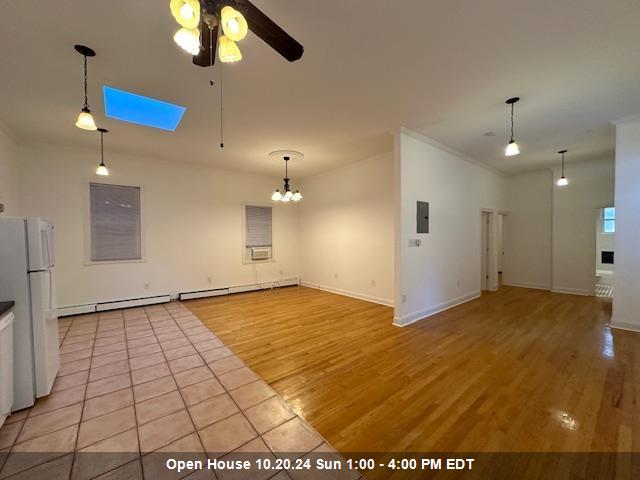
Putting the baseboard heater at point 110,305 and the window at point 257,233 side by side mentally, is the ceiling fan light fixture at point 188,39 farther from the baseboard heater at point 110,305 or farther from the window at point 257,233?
the window at point 257,233

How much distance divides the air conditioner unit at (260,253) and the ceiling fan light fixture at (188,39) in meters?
5.62

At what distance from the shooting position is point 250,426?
1.94 meters

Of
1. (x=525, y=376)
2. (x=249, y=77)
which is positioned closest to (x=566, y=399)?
(x=525, y=376)

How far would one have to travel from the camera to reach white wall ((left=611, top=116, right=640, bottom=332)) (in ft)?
12.0

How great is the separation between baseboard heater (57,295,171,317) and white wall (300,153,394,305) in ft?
11.7

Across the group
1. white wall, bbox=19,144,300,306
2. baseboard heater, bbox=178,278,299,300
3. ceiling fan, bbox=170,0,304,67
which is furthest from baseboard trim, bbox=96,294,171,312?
ceiling fan, bbox=170,0,304,67

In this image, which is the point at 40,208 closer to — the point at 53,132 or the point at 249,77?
the point at 53,132

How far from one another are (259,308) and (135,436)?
3.21m

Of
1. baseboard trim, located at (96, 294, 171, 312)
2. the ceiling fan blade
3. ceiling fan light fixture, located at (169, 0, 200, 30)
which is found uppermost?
the ceiling fan blade

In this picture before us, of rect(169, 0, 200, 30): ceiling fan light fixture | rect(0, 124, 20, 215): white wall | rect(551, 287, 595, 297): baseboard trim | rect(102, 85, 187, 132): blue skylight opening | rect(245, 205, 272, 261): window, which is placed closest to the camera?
rect(169, 0, 200, 30): ceiling fan light fixture

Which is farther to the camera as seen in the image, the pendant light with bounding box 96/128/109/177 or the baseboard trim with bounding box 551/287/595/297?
the baseboard trim with bounding box 551/287/595/297

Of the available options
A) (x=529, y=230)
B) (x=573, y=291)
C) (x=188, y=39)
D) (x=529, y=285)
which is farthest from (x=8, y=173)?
(x=573, y=291)

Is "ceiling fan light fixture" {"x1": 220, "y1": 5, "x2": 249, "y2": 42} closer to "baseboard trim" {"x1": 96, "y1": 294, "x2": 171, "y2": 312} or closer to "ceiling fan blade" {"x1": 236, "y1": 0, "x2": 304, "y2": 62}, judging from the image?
"ceiling fan blade" {"x1": 236, "y1": 0, "x2": 304, "y2": 62}

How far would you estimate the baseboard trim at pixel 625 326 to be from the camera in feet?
12.1
